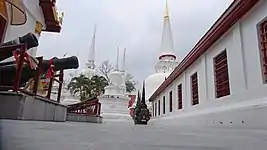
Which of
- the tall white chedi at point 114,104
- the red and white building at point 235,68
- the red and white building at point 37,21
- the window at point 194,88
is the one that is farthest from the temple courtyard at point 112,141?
the tall white chedi at point 114,104

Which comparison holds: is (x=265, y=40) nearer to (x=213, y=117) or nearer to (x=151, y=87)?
(x=213, y=117)

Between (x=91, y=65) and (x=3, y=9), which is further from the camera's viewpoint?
(x=91, y=65)

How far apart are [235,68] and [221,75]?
0.98 metres

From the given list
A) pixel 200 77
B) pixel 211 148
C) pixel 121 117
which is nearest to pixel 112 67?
pixel 121 117

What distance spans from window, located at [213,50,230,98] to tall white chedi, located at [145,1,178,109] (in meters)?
16.2

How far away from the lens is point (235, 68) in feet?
17.5

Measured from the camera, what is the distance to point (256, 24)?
462 cm

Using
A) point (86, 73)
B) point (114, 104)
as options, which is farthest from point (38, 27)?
point (86, 73)

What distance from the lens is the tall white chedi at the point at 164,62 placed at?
2377 centimetres

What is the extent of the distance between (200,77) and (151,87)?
53.4ft

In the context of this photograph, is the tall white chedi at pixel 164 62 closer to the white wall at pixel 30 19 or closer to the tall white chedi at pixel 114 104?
the tall white chedi at pixel 114 104

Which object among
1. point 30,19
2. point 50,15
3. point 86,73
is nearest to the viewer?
point 30,19

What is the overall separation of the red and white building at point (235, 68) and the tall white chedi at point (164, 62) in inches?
617

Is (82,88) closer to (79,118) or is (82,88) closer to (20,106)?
(79,118)
